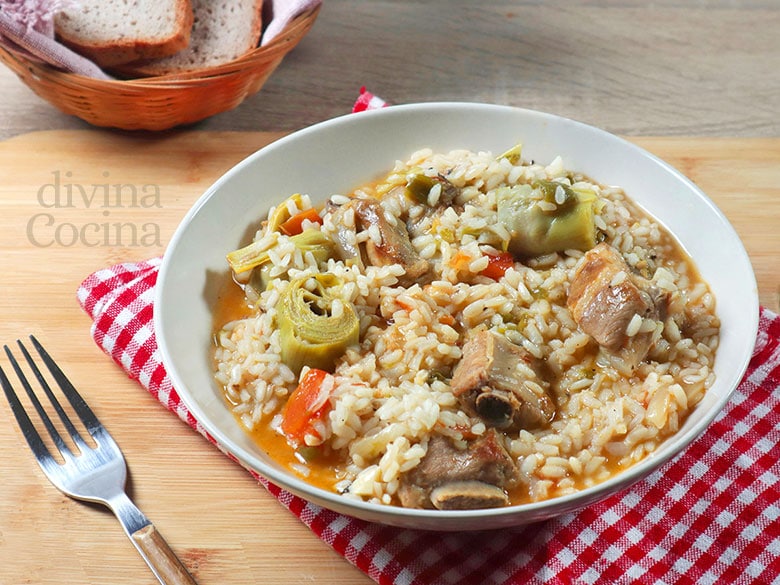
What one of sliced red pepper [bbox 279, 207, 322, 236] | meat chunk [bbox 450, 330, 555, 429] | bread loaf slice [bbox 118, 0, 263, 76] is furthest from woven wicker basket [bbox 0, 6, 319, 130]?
meat chunk [bbox 450, 330, 555, 429]

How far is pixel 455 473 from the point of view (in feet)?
10.9

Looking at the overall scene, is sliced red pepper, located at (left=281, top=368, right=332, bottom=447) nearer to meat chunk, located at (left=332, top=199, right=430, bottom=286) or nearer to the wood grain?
meat chunk, located at (left=332, top=199, right=430, bottom=286)

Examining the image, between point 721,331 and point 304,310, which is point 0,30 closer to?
point 304,310

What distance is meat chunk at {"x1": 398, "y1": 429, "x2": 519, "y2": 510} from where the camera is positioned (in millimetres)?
3301

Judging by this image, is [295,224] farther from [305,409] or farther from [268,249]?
[305,409]

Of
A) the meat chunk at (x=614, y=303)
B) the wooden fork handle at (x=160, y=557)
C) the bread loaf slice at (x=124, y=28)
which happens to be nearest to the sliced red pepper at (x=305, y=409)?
the wooden fork handle at (x=160, y=557)

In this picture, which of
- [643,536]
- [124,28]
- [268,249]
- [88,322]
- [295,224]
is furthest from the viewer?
[124,28]

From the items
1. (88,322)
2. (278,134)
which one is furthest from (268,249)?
(278,134)

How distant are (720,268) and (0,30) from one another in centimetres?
425

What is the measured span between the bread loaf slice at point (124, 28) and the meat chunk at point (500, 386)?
3328 mm

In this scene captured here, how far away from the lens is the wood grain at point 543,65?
616 cm

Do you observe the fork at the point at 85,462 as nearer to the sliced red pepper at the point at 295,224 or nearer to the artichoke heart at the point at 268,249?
the artichoke heart at the point at 268,249

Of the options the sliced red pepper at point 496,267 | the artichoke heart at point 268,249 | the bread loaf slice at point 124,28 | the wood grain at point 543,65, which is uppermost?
the bread loaf slice at point 124,28

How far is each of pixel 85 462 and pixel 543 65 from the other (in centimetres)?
452
